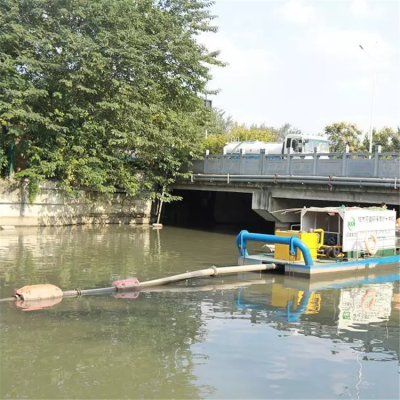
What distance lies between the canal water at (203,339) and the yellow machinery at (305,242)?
929mm

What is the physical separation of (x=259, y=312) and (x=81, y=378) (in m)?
5.49

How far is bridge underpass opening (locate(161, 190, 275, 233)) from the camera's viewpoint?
130 feet

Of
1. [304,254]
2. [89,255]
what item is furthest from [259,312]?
[89,255]

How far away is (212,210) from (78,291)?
29004 millimetres

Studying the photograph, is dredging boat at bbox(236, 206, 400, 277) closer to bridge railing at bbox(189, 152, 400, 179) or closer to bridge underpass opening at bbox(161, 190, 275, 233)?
bridge railing at bbox(189, 152, 400, 179)

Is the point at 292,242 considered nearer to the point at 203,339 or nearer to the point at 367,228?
the point at 367,228

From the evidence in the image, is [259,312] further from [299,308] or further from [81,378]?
[81,378]

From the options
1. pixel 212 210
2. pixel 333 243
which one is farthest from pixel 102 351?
pixel 212 210

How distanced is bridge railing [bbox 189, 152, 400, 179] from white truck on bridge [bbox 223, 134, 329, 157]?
3158 millimetres

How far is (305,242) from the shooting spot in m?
18.2

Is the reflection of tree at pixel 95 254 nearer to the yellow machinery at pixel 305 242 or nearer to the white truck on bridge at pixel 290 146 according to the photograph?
the yellow machinery at pixel 305 242

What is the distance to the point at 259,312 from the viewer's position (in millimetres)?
12633

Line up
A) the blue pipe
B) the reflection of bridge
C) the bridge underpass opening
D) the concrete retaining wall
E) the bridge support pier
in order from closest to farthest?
the reflection of bridge → the blue pipe → the concrete retaining wall → the bridge support pier → the bridge underpass opening

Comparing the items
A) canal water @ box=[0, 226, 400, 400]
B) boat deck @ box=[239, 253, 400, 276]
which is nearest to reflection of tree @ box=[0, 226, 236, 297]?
canal water @ box=[0, 226, 400, 400]
